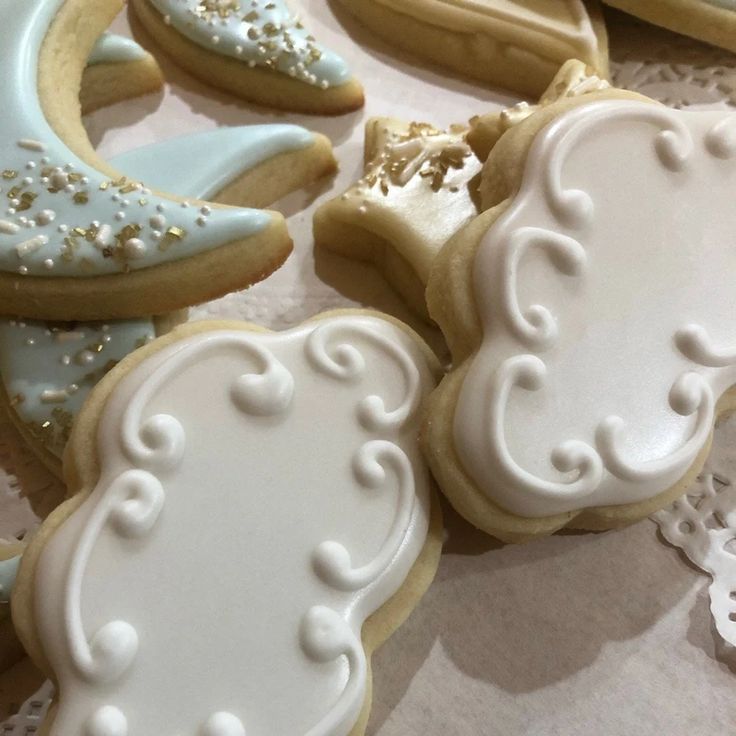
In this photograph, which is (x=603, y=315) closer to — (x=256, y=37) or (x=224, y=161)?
(x=224, y=161)

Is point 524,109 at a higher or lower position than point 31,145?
higher

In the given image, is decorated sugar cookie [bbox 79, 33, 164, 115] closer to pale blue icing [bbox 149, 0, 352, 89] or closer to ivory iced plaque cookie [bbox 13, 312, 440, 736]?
pale blue icing [bbox 149, 0, 352, 89]

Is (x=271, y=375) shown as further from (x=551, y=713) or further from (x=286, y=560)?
(x=551, y=713)

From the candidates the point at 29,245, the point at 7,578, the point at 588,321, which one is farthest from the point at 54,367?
the point at 588,321

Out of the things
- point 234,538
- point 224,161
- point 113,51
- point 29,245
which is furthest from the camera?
point 113,51

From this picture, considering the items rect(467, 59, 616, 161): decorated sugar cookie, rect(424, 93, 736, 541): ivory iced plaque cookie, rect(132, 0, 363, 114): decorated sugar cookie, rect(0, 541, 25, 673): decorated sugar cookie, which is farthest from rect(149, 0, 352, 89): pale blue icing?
rect(0, 541, 25, 673): decorated sugar cookie

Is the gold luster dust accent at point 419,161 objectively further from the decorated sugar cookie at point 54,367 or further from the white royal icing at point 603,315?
the decorated sugar cookie at point 54,367

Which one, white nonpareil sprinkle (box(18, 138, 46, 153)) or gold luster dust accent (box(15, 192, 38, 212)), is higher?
white nonpareil sprinkle (box(18, 138, 46, 153))
